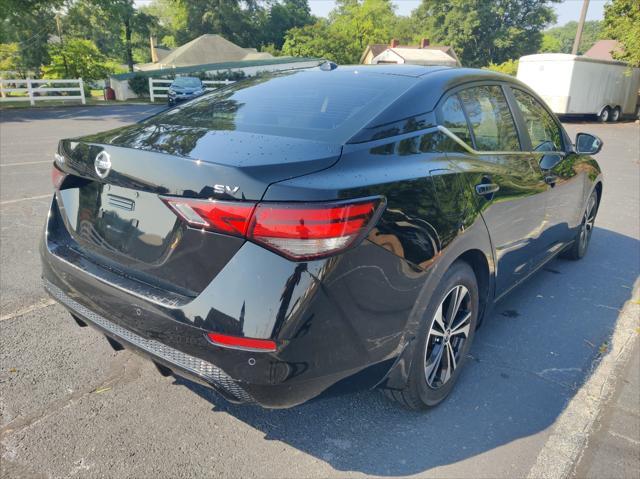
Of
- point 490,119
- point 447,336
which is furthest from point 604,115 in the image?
point 447,336

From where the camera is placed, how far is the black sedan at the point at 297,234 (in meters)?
1.81

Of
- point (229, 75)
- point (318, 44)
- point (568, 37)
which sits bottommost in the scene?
point (229, 75)

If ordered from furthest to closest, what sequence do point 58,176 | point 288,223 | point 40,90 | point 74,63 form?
point 74,63 < point 40,90 < point 58,176 < point 288,223

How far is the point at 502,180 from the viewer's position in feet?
9.54

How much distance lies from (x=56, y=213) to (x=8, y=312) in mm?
1326

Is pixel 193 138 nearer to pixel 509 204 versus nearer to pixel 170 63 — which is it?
pixel 509 204

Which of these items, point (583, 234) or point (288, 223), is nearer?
point (288, 223)

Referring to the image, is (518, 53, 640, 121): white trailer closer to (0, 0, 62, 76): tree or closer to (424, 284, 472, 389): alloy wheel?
(424, 284, 472, 389): alloy wheel

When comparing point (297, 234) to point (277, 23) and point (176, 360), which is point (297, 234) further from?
point (277, 23)

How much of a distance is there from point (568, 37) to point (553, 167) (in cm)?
15550

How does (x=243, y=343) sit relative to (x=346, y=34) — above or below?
below

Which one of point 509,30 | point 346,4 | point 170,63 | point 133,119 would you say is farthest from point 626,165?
point 346,4

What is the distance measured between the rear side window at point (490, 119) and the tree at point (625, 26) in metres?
22.1

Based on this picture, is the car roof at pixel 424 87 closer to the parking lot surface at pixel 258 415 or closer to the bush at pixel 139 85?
the parking lot surface at pixel 258 415
